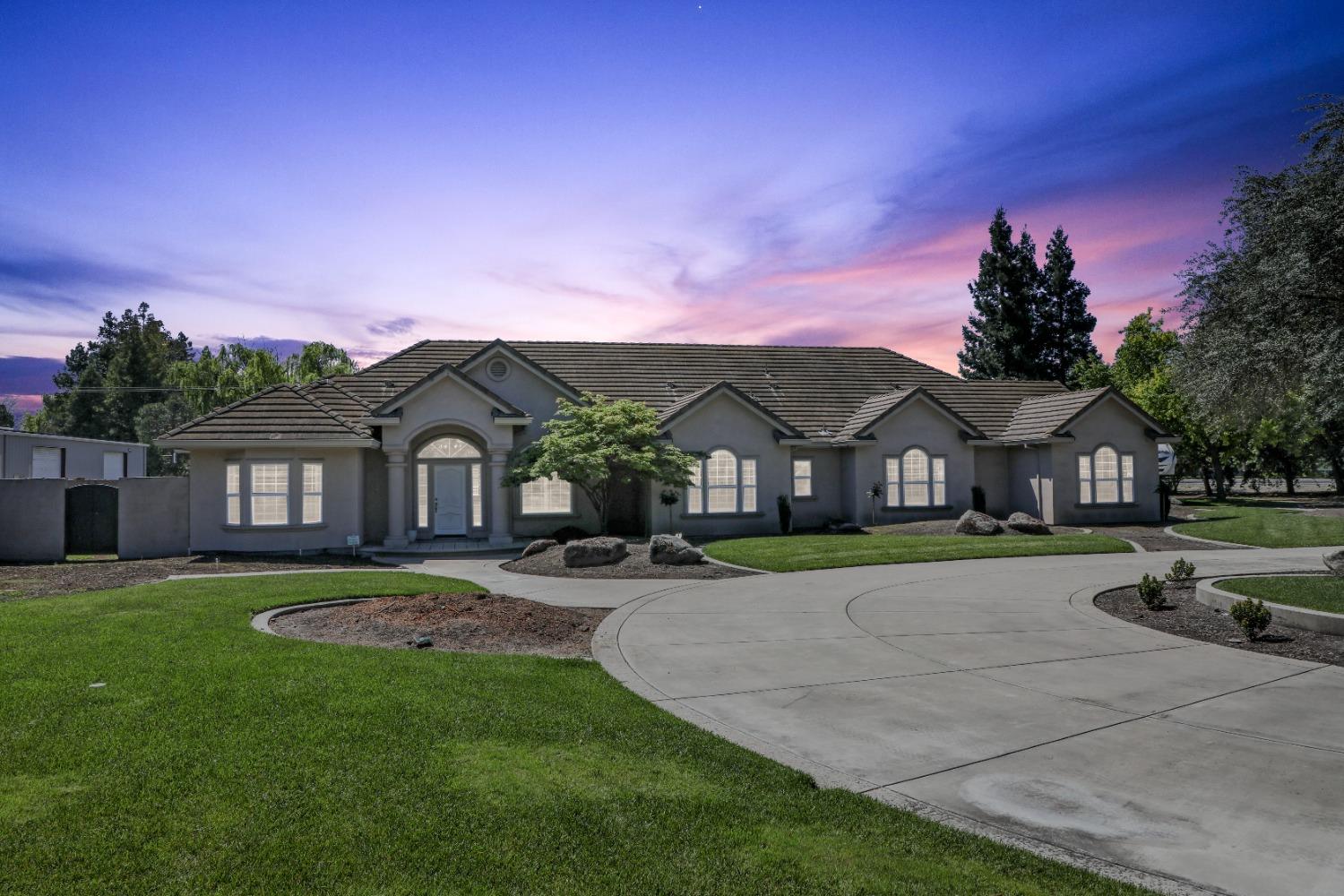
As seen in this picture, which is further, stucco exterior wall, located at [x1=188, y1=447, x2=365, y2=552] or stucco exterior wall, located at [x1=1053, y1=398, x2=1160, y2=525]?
stucco exterior wall, located at [x1=1053, y1=398, x2=1160, y2=525]

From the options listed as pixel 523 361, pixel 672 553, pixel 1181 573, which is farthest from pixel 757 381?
pixel 1181 573

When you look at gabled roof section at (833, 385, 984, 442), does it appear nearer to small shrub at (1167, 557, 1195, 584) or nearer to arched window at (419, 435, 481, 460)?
arched window at (419, 435, 481, 460)

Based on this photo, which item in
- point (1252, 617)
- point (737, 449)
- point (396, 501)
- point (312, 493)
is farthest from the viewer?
point (737, 449)

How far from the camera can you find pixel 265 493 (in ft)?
74.9

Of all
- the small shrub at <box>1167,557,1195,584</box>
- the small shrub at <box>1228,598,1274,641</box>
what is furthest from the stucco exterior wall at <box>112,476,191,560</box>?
the small shrub at <box>1228,598,1274,641</box>

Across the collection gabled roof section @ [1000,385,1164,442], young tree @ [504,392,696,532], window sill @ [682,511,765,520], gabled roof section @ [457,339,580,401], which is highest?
gabled roof section @ [457,339,580,401]

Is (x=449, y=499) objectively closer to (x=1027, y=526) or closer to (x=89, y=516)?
(x=89, y=516)

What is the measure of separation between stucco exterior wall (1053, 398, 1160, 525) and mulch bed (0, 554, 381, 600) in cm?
2198

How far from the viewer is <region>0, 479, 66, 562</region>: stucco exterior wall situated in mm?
21188

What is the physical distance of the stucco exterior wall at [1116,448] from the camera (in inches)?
1134

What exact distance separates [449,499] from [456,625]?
14772 millimetres

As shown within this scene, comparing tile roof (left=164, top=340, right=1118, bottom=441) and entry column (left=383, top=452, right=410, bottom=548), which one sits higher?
tile roof (left=164, top=340, right=1118, bottom=441)

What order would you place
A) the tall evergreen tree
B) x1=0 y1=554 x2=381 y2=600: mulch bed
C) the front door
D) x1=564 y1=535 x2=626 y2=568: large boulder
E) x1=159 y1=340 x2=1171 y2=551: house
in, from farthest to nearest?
the tall evergreen tree
the front door
x1=159 y1=340 x2=1171 y2=551: house
x1=564 y1=535 x2=626 y2=568: large boulder
x1=0 y1=554 x2=381 y2=600: mulch bed

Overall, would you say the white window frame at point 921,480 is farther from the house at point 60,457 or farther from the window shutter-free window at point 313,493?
the house at point 60,457
